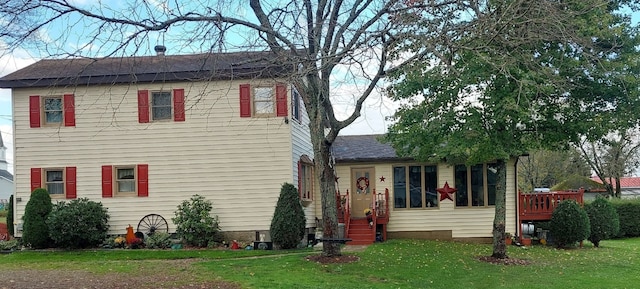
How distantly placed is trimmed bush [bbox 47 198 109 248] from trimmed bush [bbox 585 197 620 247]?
15.7 meters

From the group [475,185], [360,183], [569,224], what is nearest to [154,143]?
[360,183]

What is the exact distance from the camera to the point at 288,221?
15.8 meters

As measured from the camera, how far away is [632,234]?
87.6 ft

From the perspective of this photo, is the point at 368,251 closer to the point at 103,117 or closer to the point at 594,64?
the point at 594,64

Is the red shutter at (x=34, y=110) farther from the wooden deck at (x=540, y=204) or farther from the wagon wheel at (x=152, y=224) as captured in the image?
the wooden deck at (x=540, y=204)

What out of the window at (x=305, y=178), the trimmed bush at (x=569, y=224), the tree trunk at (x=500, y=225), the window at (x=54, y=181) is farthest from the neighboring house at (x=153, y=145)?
the trimmed bush at (x=569, y=224)

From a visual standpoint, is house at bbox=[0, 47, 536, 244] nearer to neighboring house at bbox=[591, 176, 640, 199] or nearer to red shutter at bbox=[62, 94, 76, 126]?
red shutter at bbox=[62, 94, 76, 126]

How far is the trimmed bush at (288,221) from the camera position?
1576 centimetres

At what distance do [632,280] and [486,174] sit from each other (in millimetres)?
7791

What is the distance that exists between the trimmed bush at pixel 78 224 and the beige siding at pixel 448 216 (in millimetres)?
8959

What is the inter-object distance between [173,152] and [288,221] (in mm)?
4167

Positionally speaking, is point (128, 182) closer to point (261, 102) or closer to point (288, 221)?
point (261, 102)

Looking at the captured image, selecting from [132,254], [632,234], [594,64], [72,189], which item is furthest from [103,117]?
[632,234]

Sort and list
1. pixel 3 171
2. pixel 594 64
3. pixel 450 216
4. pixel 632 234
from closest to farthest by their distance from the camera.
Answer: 1. pixel 594 64
2. pixel 450 216
3. pixel 632 234
4. pixel 3 171
